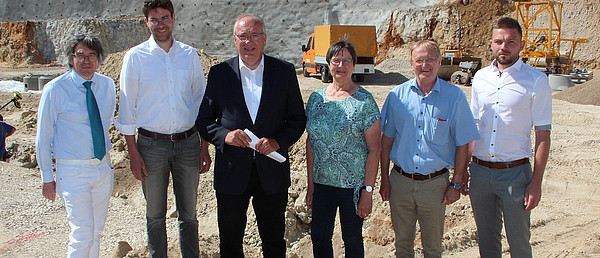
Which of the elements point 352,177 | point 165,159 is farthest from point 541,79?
point 165,159

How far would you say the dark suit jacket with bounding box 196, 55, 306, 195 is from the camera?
3.08 metres

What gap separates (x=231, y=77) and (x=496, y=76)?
1.78 metres

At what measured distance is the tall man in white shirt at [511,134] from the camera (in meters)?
2.99

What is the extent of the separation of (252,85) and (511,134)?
1.75m

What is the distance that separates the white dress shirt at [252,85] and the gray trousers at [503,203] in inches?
62.2

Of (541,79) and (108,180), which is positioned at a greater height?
(541,79)

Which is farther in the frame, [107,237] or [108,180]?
[107,237]

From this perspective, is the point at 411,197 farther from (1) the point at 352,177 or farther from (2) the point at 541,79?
(2) the point at 541,79

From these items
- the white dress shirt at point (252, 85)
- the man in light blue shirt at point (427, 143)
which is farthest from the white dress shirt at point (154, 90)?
the man in light blue shirt at point (427, 143)

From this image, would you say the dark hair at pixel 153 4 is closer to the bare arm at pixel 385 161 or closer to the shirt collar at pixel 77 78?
the shirt collar at pixel 77 78

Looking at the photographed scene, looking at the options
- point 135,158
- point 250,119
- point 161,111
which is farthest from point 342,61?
point 135,158

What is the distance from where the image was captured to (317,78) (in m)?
20.0

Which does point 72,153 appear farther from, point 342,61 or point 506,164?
point 506,164

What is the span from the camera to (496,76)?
3.12m
